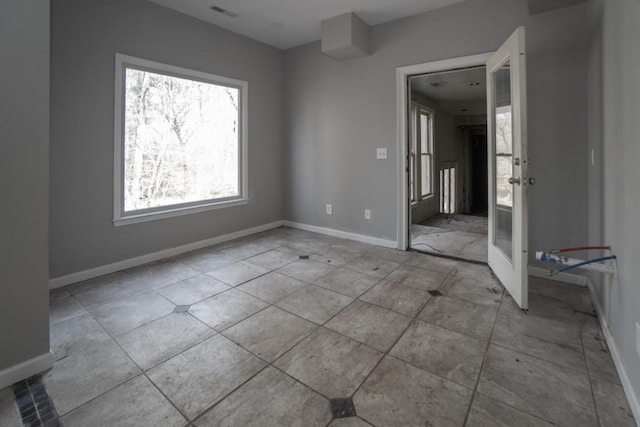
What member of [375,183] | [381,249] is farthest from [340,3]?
[381,249]

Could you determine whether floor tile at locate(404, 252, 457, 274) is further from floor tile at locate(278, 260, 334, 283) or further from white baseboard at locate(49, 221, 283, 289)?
white baseboard at locate(49, 221, 283, 289)

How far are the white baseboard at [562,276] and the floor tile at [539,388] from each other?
1.35 metres

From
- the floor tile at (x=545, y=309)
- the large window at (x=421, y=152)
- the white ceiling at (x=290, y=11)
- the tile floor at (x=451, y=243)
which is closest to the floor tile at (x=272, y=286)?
the floor tile at (x=545, y=309)

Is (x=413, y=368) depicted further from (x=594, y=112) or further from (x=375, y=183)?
(x=375, y=183)

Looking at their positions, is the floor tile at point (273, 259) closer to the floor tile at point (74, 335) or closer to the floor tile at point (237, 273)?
the floor tile at point (237, 273)

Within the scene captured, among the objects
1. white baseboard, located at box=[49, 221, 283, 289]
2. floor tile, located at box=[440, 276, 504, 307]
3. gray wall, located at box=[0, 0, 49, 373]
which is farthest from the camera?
white baseboard, located at box=[49, 221, 283, 289]

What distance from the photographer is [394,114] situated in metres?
3.68

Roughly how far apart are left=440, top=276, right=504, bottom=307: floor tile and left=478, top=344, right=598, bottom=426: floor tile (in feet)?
2.35

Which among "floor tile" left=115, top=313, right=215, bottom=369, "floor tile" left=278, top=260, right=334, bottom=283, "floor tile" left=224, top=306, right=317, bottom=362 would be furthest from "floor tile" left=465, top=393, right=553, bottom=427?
"floor tile" left=278, top=260, right=334, bottom=283

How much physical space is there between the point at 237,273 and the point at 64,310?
1.36 metres

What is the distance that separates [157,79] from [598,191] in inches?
168

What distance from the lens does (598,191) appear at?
223 cm

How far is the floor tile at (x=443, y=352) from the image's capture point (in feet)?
5.31

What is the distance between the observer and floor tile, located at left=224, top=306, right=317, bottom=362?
1849mm
